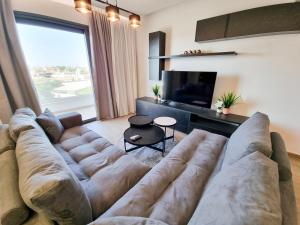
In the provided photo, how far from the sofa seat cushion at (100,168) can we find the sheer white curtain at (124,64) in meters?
2.12

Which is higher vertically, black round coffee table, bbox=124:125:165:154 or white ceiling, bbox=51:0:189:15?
white ceiling, bbox=51:0:189:15

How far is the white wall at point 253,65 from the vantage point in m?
2.14

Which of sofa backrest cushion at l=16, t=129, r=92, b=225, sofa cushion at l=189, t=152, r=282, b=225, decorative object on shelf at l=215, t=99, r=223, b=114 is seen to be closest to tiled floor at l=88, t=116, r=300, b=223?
decorative object on shelf at l=215, t=99, r=223, b=114

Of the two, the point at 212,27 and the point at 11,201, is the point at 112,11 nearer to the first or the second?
the point at 212,27

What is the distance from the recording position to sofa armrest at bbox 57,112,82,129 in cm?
229

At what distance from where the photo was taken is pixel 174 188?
112 cm

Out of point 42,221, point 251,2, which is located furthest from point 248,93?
point 42,221

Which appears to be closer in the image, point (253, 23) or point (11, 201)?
point (11, 201)

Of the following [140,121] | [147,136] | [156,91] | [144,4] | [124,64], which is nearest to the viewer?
[147,136]

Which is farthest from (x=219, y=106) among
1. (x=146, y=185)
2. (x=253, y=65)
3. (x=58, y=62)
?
(x=58, y=62)

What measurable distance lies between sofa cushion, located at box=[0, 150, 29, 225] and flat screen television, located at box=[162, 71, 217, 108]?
9.13ft

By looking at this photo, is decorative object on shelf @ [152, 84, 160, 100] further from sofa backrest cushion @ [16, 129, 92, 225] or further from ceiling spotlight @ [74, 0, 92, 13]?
sofa backrest cushion @ [16, 129, 92, 225]

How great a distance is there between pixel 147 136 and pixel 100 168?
892 mm

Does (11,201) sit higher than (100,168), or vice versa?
(11,201)
